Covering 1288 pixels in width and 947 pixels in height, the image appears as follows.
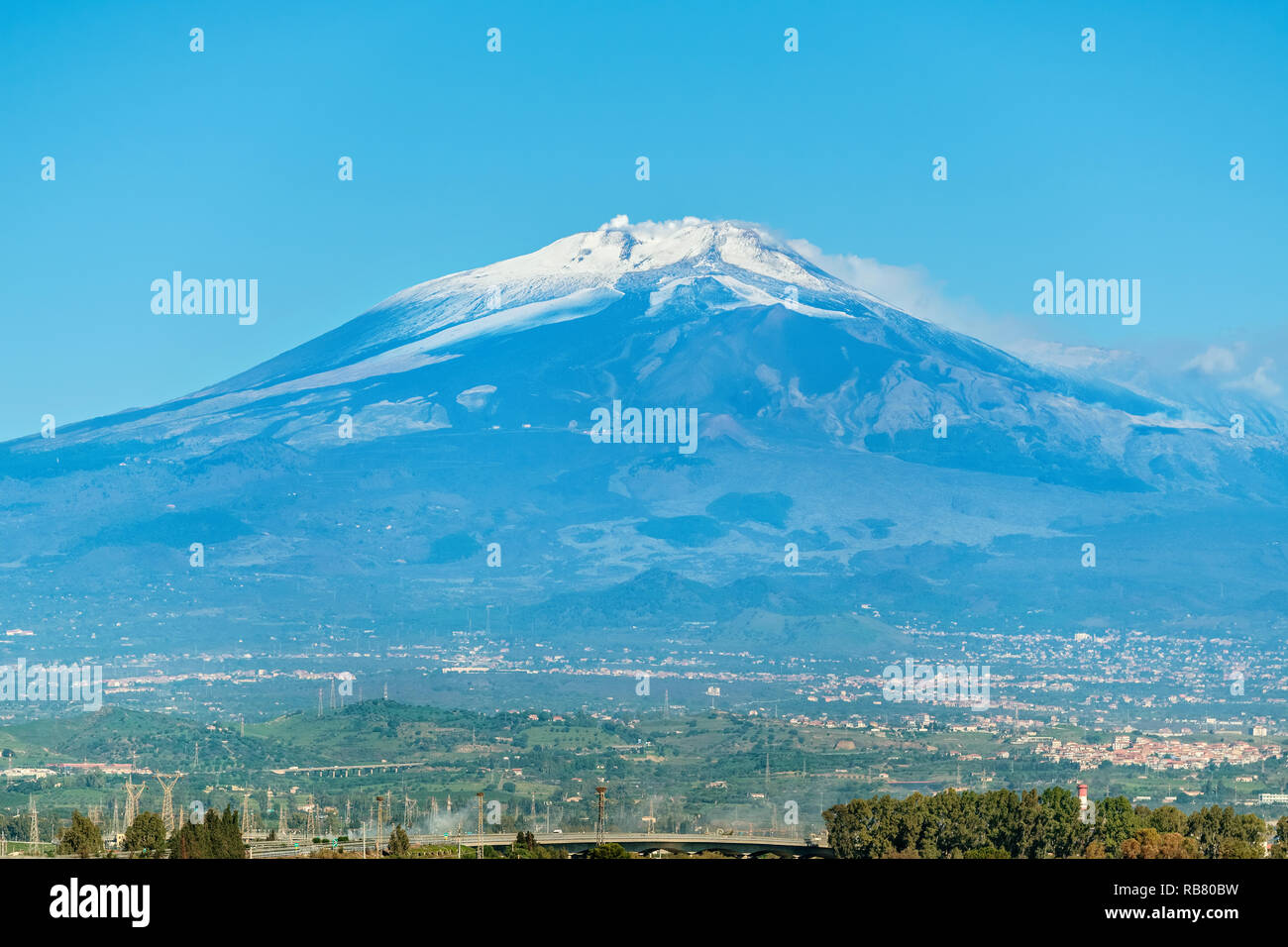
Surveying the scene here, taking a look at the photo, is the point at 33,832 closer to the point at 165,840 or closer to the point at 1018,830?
the point at 165,840

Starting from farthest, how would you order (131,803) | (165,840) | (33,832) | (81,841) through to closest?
(33,832)
(131,803)
(165,840)
(81,841)

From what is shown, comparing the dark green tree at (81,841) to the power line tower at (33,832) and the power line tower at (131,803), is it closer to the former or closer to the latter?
the power line tower at (131,803)

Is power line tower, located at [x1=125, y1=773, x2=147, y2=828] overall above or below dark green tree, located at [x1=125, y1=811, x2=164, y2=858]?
below

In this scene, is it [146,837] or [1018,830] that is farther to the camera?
[1018,830]

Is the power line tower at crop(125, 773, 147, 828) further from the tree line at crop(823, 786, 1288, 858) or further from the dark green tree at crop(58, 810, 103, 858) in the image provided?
the tree line at crop(823, 786, 1288, 858)

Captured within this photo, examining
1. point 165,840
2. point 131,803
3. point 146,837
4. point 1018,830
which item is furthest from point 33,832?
point 1018,830

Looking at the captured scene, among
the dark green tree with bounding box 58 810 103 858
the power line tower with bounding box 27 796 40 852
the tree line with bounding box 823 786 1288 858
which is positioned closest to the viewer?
the dark green tree with bounding box 58 810 103 858

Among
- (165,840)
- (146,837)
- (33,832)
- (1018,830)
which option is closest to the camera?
(146,837)

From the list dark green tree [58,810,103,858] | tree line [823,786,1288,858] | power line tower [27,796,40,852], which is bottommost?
power line tower [27,796,40,852]

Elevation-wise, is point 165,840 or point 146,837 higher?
point 146,837

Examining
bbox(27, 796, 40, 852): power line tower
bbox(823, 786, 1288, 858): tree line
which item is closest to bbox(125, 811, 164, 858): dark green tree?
bbox(27, 796, 40, 852): power line tower
